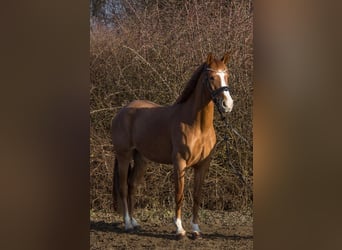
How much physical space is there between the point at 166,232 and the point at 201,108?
752 mm

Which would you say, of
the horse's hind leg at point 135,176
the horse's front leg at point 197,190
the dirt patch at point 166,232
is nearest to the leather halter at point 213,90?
the horse's front leg at point 197,190

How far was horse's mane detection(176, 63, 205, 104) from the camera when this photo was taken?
3.00 m

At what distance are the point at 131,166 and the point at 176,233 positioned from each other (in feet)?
1.56

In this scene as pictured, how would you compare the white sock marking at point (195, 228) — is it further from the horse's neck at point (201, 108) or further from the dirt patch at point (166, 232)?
the horse's neck at point (201, 108)

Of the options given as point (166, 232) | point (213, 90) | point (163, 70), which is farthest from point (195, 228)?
point (163, 70)

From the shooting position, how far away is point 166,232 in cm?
304

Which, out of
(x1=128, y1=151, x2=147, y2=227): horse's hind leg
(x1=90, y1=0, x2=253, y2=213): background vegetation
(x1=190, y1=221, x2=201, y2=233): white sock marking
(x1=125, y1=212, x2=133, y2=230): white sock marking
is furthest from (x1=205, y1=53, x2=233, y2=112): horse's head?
(x1=125, y1=212, x2=133, y2=230): white sock marking

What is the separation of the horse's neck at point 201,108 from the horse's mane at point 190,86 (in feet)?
0.08

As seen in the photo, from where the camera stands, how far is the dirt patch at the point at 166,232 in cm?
303

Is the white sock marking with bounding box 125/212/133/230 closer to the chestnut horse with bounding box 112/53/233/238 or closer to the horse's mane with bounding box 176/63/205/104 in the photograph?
the chestnut horse with bounding box 112/53/233/238

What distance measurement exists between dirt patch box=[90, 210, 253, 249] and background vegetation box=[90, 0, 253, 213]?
0.06m
